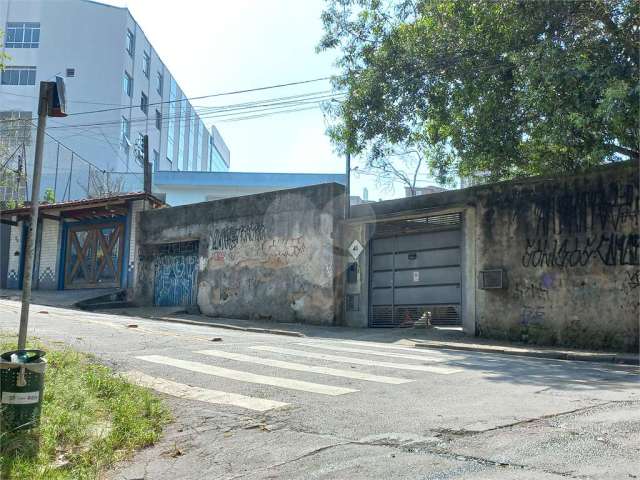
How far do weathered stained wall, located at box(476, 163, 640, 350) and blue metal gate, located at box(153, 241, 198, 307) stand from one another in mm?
10550

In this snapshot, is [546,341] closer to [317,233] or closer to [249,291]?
[317,233]

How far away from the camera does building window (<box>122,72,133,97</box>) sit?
139ft

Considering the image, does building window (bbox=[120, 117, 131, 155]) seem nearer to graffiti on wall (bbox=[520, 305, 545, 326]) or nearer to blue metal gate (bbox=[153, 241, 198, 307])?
blue metal gate (bbox=[153, 241, 198, 307])

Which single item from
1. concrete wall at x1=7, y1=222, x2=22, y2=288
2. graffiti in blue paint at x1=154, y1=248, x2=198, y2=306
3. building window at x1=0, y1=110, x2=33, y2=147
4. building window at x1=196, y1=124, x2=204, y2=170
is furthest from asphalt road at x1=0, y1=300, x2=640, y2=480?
building window at x1=196, y1=124, x2=204, y2=170

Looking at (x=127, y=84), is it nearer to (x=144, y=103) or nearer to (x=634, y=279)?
(x=144, y=103)

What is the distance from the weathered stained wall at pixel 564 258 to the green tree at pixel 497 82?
798 mm

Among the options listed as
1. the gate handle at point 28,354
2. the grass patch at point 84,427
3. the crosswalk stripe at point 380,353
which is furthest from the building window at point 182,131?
the gate handle at point 28,354

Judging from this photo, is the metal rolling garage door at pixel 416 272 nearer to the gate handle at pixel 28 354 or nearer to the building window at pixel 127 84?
the gate handle at pixel 28 354

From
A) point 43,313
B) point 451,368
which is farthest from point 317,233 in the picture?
point 451,368

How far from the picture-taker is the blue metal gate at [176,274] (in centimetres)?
2088

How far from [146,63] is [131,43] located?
3.35 m

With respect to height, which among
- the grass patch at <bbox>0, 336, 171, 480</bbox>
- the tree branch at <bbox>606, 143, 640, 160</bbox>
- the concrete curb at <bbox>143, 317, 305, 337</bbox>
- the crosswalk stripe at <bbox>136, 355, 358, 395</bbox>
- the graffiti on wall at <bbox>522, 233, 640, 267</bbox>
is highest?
the tree branch at <bbox>606, 143, 640, 160</bbox>

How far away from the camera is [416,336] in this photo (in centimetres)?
1388

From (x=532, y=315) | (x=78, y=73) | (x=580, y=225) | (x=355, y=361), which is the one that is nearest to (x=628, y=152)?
(x=580, y=225)
